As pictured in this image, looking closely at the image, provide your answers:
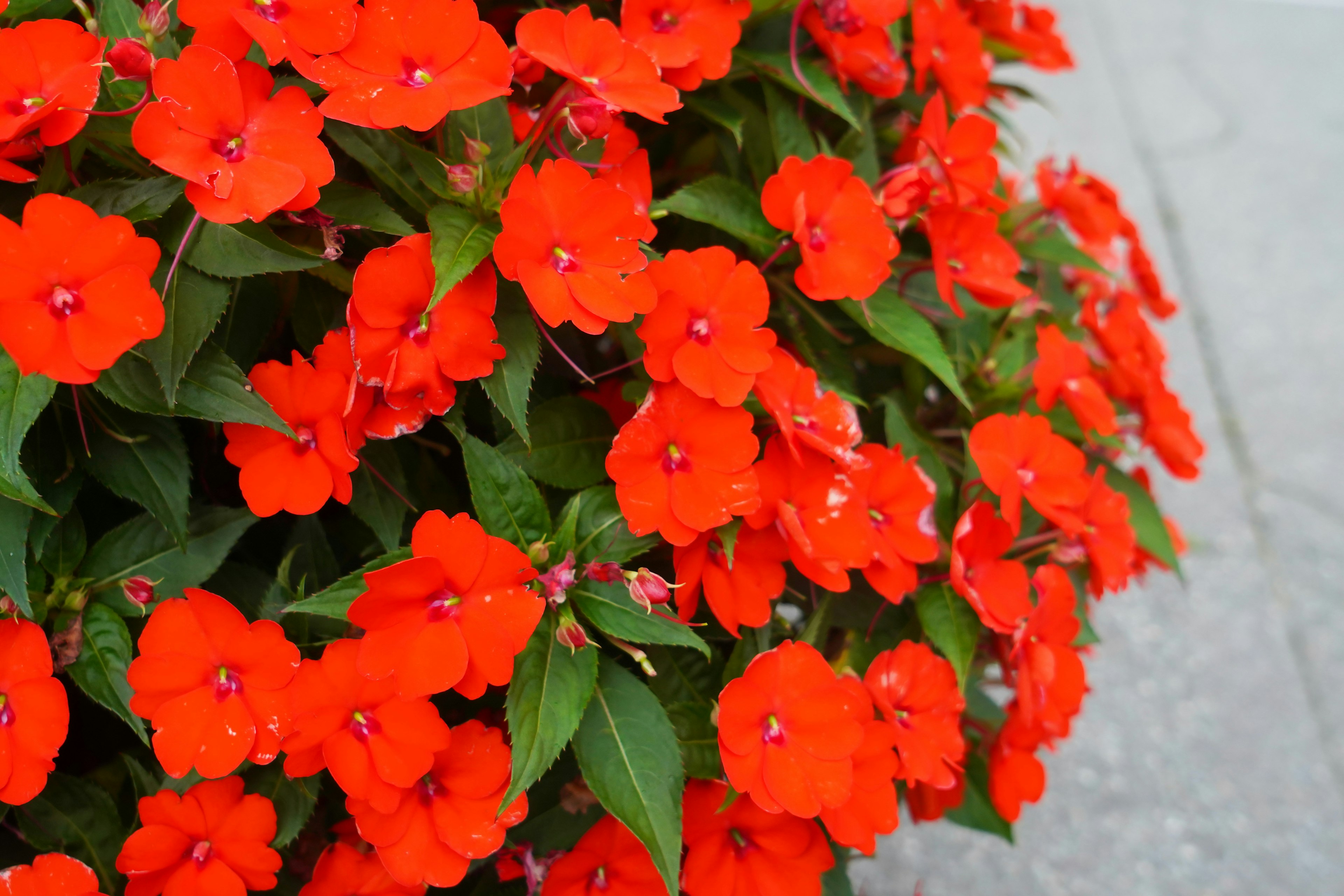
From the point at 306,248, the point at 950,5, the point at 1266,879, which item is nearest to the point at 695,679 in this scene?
the point at 306,248

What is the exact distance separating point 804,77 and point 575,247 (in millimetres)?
340

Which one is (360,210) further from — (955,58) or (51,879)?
(955,58)

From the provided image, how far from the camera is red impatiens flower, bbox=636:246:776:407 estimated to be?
0.73 meters

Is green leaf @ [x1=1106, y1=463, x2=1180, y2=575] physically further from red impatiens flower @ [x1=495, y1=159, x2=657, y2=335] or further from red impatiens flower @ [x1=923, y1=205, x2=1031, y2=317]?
red impatiens flower @ [x1=495, y1=159, x2=657, y2=335]

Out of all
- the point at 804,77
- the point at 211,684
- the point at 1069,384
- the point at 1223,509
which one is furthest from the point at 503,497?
the point at 1223,509

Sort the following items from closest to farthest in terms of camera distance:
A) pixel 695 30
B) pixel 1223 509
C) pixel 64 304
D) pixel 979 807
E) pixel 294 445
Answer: pixel 64 304 < pixel 294 445 < pixel 695 30 < pixel 979 807 < pixel 1223 509

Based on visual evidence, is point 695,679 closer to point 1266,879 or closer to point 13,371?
point 13,371

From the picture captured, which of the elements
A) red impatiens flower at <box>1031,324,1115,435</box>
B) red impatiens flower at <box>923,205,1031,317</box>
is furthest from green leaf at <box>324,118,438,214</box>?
red impatiens flower at <box>1031,324,1115,435</box>

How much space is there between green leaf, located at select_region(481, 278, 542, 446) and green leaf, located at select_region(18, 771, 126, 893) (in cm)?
46

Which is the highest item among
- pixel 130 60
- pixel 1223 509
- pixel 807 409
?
pixel 130 60

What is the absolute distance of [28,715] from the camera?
0.68m

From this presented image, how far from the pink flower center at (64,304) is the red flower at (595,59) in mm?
Result: 316

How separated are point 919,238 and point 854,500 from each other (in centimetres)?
41

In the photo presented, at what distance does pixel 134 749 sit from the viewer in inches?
34.7
